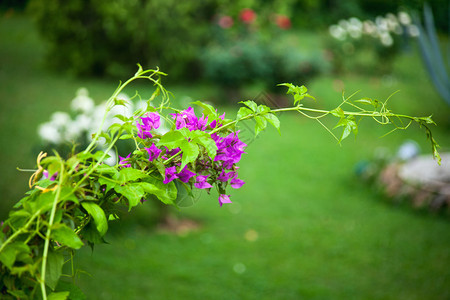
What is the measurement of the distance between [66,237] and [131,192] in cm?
13

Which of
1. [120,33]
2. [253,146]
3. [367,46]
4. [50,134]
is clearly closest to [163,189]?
[50,134]

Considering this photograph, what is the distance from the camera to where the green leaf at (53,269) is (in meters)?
0.69

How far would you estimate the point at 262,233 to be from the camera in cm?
420

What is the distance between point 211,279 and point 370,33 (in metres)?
9.45

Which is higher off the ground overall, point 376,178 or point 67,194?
point 376,178

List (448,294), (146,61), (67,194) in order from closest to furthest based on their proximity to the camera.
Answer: (67,194)
(448,294)
(146,61)

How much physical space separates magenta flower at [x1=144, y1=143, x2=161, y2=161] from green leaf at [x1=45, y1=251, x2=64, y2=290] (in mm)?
244

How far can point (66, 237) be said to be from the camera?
69 centimetres

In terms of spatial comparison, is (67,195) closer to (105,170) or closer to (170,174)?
(105,170)

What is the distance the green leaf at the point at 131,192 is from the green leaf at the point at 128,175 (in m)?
0.01

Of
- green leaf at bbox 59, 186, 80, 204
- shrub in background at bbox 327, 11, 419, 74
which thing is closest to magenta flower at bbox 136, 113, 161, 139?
green leaf at bbox 59, 186, 80, 204

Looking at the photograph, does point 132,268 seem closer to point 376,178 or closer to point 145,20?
point 376,178

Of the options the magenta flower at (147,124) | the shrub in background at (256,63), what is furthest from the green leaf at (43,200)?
the shrub in background at (256,63)

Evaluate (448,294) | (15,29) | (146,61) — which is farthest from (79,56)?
(448,294)
